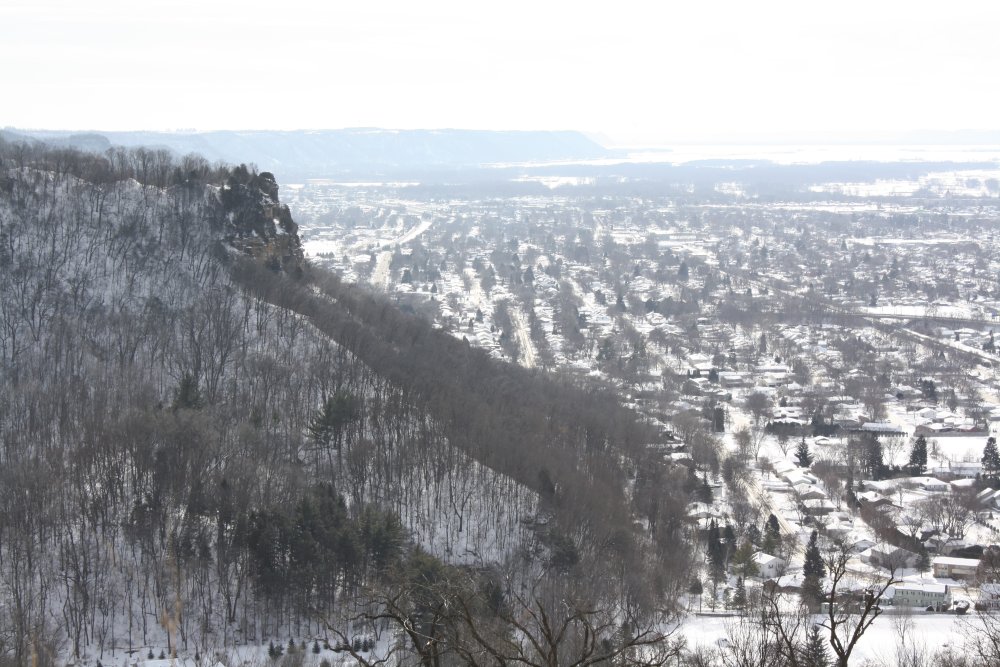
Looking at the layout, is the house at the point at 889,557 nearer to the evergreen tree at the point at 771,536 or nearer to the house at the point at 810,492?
the evergreen tree at the point at 771,536

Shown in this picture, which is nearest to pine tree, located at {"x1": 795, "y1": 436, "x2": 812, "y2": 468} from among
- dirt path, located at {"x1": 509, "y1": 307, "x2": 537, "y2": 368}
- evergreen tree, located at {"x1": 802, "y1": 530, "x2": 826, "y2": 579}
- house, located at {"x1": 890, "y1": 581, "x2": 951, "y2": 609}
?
evergreen tree, located at {"x1": 802, "y1": 530, "x2": 826, "y2": 579}

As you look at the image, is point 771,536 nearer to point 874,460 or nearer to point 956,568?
point 956,568

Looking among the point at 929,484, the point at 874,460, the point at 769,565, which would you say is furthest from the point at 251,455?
the point at 929,484

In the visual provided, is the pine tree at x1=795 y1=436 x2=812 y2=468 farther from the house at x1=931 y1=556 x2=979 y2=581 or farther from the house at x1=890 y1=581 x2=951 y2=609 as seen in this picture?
the house at x1=890 y1=581 x2=951 y2=609

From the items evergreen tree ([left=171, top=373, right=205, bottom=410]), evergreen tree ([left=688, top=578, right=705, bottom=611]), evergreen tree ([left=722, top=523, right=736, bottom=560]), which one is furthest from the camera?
evergreen tree ([left=722, top=523, right=736, bottom=560])

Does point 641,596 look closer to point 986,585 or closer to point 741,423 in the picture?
point 986,585
